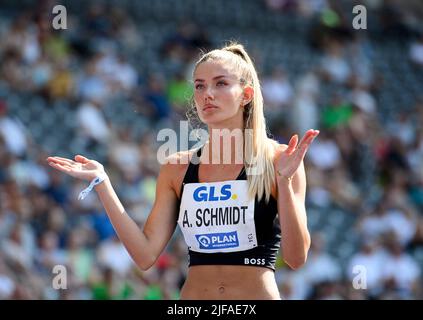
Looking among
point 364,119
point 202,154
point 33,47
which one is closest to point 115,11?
point 33,47

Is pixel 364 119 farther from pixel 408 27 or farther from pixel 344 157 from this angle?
pixel 408 27

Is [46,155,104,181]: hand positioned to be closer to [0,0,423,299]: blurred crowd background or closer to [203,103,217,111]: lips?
[203,103,217,111]: lips

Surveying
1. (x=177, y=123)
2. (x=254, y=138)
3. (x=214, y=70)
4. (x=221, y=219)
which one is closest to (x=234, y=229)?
(x=221, y=219)

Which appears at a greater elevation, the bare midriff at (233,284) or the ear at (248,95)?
the ear at (248,95)

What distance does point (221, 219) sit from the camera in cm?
478

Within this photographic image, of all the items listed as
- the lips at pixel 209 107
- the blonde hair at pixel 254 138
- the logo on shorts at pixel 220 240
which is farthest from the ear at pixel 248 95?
the logo on shorts at pixel 220 240

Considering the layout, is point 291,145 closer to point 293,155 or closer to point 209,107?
point 293,155

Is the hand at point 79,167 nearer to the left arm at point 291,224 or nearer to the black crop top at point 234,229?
the black crop top at point 234,229

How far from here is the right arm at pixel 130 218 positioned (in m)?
4.78

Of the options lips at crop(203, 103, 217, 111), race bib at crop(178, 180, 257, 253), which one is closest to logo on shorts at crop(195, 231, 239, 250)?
race bib at crop(178, 180, 257, 253)

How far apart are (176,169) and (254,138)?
420 mm

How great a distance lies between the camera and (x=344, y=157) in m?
14.5

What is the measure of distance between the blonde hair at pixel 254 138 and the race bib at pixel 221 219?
70 millimetres
